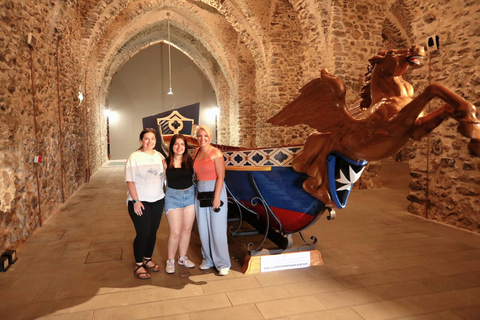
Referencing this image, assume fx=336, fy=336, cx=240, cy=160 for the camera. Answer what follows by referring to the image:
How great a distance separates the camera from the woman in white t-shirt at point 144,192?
2.88 m

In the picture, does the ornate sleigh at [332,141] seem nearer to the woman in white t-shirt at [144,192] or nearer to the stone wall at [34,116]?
the woman in white t-shirt at [144,192]

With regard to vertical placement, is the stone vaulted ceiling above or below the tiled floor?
above

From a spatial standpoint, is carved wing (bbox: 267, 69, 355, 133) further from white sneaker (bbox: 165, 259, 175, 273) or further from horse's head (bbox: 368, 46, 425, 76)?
white sneaker (bbox: 165, 259, 175, 273)

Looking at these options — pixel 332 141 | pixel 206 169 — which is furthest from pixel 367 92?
pixel 206 169

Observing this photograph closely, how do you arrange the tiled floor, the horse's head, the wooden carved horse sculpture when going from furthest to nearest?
the tiled floor → the horse's head → the wooden carved horse sculpture

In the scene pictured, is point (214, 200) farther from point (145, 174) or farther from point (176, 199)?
point (145, 174)

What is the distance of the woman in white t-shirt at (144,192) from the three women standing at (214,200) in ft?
1.14

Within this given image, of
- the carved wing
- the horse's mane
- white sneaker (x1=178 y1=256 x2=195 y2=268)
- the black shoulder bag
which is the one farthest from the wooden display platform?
the horse's mane

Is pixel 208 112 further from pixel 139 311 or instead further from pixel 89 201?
pixel 139 311

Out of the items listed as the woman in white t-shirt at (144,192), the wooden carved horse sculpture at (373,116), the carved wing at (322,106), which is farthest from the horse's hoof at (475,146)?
→ the woman in white t-shirt at (144,192)

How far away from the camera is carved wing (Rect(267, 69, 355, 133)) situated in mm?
2518

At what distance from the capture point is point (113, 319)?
2.29m

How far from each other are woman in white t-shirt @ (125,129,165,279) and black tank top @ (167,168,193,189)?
7 centimetres

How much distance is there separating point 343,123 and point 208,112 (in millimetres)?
16051
